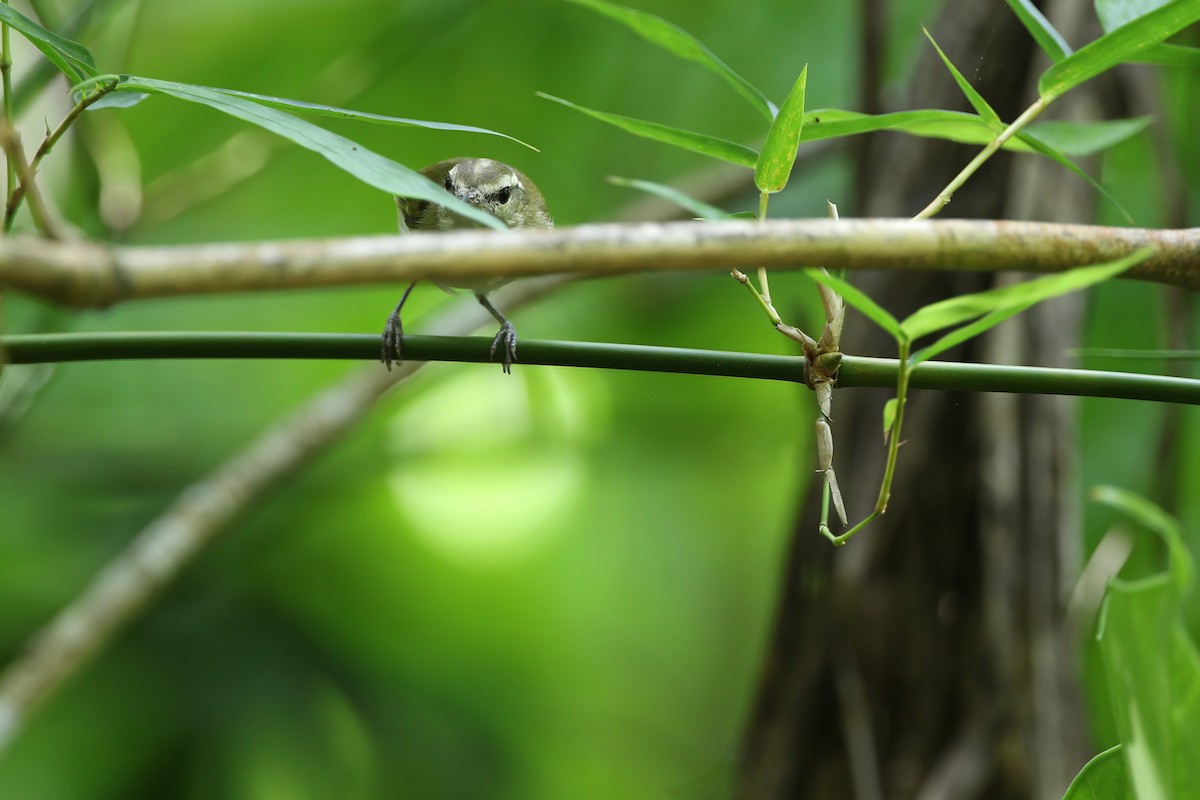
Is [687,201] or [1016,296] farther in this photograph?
[687,201]

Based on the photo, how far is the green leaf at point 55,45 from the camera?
0.56 meters

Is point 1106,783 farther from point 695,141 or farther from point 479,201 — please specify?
point 479,201

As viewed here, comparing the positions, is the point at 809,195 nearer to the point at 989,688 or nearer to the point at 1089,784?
the point at 989,688

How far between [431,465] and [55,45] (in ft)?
6.11

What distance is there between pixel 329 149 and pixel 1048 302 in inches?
43.8

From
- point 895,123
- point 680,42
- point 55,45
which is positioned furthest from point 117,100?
point 895,123

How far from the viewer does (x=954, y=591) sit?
1350mm

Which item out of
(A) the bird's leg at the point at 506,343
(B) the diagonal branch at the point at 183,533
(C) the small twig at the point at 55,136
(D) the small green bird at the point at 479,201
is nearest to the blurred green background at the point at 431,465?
(B) the diagonal branch at the point at 183,533

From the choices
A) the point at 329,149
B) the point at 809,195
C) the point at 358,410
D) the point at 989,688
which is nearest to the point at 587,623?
the point at 358,410

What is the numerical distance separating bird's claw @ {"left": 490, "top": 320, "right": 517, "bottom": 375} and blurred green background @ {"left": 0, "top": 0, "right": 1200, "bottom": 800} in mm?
968

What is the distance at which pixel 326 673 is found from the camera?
2131mm

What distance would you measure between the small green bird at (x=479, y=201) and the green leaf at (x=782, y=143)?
2.25 feet

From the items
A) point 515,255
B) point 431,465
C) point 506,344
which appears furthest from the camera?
point 431,465

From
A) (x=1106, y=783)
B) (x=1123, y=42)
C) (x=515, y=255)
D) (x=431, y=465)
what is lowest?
(x=1106, y=783)
